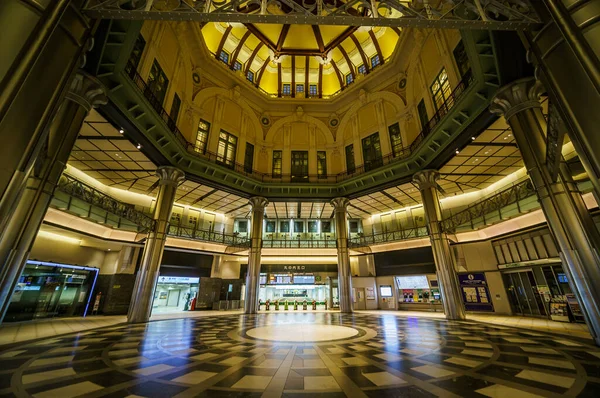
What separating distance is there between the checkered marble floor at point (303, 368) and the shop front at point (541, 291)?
6196 mm

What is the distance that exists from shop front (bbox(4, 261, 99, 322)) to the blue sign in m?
24.8

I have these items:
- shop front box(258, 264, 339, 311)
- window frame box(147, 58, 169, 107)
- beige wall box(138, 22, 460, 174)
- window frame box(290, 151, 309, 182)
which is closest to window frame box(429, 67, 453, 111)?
beige wall box(138, 22, 460, 174)

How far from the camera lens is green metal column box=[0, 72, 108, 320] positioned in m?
5.90

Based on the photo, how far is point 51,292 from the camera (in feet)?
42.0

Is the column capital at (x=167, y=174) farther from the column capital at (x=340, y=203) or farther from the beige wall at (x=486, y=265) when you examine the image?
the beige wall at (x=486, y=265)

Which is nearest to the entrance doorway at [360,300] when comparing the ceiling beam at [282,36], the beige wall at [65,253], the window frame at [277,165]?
the window frame at [277,165]

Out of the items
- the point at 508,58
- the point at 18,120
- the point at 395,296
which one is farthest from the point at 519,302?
the point at 18,120

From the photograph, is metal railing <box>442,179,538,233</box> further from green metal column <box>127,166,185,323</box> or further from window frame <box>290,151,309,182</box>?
green metal column <box>127,166,185,323</box>

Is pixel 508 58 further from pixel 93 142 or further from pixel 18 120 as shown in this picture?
pixel 93 142

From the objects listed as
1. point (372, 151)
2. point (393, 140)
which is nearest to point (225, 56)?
point (372, 151)

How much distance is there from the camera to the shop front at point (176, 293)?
20.0 meters

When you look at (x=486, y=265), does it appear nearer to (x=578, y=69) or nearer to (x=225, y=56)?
(x=578, y=69)

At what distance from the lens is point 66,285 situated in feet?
44.8

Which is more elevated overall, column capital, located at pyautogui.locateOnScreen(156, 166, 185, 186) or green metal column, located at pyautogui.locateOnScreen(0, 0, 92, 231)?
column capital, located at pyautogui.locateOnScreen(156, 166, 185, 186)
